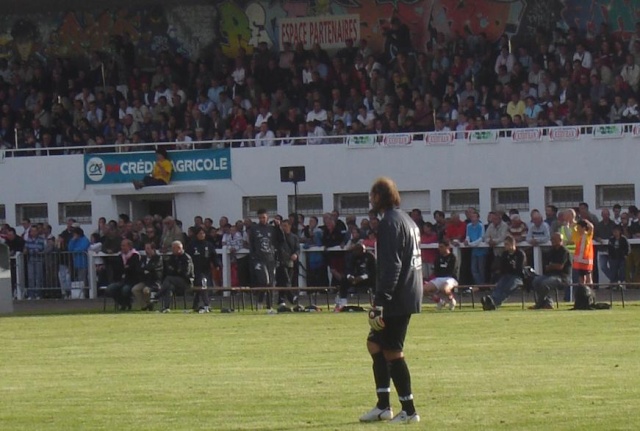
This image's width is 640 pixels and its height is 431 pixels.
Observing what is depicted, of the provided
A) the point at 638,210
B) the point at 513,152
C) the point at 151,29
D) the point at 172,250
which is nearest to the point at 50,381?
the point at 172,250

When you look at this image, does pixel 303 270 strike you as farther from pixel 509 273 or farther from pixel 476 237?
pixel 509 273

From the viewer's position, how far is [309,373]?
14.9 m

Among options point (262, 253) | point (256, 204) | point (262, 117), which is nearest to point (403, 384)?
point (262, 253)

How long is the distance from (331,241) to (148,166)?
6.96 meters

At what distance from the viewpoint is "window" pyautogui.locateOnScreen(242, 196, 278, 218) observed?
36312 millimetres

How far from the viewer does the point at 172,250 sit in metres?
29.0

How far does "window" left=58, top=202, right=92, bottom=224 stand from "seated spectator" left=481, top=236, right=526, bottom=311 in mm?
14523

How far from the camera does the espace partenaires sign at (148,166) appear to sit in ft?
119

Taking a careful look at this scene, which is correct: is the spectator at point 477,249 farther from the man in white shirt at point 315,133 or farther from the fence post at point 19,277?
the fence post at point 19,277

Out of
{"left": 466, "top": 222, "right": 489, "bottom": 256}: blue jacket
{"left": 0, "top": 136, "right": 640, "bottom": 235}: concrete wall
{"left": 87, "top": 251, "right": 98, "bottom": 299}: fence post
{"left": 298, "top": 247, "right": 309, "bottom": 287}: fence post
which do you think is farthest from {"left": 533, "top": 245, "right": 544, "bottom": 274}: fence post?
{"left": 87, "top": 251, "right": 98, "bottom": 299}: fence post

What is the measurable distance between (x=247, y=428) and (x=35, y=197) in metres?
28.1

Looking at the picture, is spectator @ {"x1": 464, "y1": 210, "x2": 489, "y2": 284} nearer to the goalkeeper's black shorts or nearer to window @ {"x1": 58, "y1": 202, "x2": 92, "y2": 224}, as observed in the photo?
window @ {"x1": 58, "y1": 202, "x2": 92, "y2": 224}

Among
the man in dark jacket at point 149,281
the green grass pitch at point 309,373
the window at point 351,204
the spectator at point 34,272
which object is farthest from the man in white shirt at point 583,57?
the spectator at point 34,272

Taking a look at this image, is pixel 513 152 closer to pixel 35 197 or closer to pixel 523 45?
pixel 523 45
